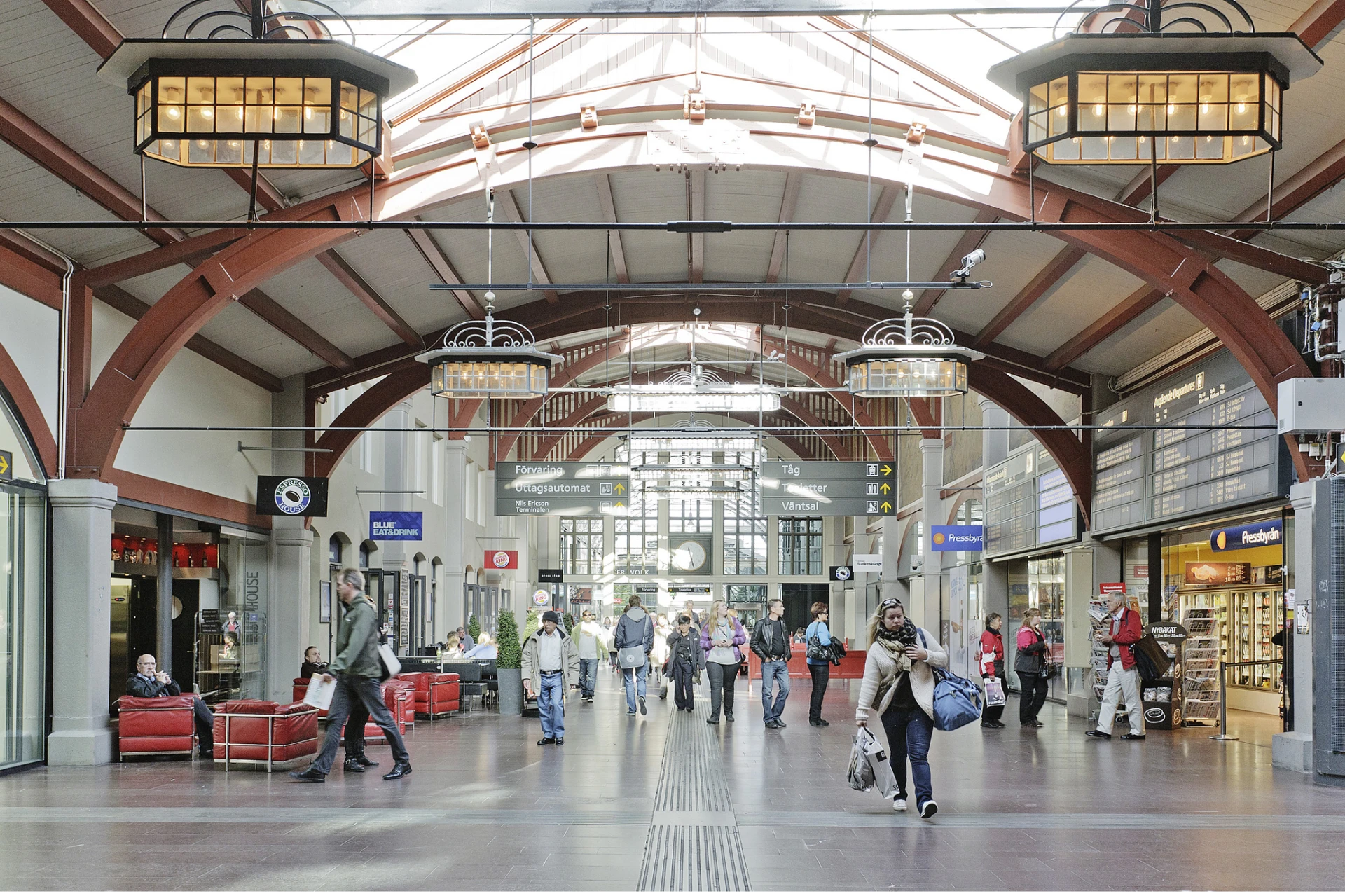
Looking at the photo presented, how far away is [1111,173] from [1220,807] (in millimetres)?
6010

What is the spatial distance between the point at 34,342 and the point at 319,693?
3939mm

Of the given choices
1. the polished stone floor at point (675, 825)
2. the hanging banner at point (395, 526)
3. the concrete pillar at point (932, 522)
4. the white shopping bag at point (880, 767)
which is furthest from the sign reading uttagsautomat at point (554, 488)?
the white shopping bag at point (880, 767)

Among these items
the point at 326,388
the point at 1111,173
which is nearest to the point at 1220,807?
the point at 1111,173

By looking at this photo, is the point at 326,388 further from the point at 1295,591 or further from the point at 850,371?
the point at 1295,591

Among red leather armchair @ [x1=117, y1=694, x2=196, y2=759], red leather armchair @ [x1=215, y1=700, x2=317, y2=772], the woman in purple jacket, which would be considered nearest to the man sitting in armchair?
red leather armchair @ [x1=117, y1=694, x2=196, y2=759]

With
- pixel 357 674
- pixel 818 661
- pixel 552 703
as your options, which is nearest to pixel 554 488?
pixel 818 661

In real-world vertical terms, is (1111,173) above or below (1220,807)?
above

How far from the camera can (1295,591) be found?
11.9 m

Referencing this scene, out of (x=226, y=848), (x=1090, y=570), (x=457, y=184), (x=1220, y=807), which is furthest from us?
(x=1090, y=570)

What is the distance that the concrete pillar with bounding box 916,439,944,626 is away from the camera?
91.2 ft

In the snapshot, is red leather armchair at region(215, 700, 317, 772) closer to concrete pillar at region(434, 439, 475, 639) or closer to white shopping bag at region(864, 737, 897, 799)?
white shopping bag at region(864, 737, 897, 799)

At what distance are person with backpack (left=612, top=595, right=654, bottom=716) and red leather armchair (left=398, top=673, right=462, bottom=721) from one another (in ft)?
7.15

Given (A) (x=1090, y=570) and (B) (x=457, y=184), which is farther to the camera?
(A) (x=1090, y=570)

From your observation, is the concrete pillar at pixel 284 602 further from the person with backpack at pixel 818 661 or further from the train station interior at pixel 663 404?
the person with backpack at pixel 818 661
